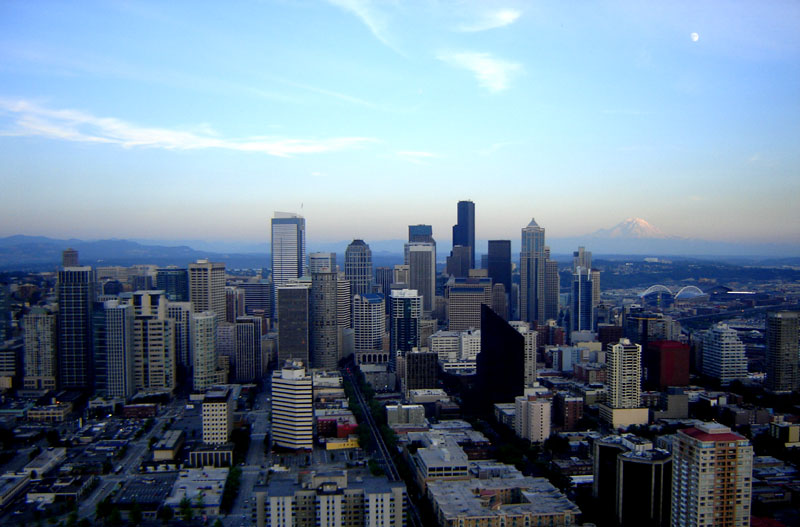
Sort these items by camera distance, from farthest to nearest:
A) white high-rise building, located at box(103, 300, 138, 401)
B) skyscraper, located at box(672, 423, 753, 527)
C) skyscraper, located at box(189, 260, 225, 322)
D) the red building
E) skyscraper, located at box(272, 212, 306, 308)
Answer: skyscraper, located at box(272, 212, 306, 308) < skyscraper, located at box(189, 260, 225, 322) < the red building < white high-rise building, located at box(103, 300, 138, 401) < skyscraper, located at box(672, 423, 753, 527)

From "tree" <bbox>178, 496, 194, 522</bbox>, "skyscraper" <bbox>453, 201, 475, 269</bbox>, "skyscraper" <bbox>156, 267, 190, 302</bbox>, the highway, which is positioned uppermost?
"skyscraper" <bbox>453, 201, 475, 269</bbox>

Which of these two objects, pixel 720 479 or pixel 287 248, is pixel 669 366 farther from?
pixel 287 248

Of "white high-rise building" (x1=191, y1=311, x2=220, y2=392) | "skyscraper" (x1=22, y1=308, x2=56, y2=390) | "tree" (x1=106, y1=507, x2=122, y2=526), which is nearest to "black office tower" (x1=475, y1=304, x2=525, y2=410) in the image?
"white high-rise building" (x1=191, y1=311, x2=220, y2=392)

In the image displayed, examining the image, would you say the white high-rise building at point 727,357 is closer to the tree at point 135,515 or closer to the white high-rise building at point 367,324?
the white high-rise building at point 367,324

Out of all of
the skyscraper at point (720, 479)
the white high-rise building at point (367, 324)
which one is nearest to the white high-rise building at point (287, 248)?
the white high-rise building at point (367, 324)

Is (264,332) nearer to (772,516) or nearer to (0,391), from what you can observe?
(0,391)

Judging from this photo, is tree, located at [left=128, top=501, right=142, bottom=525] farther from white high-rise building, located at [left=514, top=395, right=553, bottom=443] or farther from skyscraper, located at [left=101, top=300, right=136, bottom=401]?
skyscraper, located at [left=101, top=300, right=136, bottom=401]
